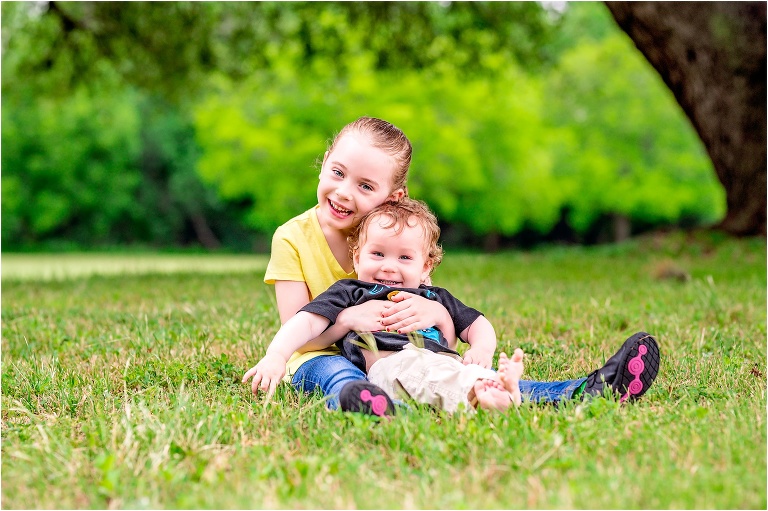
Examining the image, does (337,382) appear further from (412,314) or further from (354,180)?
(354,180)

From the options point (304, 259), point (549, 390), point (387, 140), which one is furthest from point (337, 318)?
point (549, 390)

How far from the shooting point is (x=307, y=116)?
1040 inches

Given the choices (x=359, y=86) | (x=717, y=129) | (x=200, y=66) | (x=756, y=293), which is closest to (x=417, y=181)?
(x=359, y=86)

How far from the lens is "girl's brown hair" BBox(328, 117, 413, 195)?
3420 mm

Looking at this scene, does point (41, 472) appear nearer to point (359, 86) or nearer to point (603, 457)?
point (603, 457)

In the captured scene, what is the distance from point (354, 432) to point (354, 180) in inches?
50.5

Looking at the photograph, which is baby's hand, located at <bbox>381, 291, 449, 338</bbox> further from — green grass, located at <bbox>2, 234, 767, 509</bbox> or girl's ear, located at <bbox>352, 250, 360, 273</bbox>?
green grass, located at <bbox>2, 234, 767, 509</bbox>

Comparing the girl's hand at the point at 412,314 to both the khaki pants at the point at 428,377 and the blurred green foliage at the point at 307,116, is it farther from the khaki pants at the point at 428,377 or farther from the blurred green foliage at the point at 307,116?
the blurred green foliage at the point at 307,116

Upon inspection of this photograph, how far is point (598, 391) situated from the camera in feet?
9.69

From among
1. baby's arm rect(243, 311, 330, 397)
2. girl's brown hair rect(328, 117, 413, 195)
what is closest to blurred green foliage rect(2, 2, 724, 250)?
girl's brown hair rect(328, 117, 413, 195)

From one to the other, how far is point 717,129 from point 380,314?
723 cm

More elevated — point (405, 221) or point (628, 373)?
point (405, 221)

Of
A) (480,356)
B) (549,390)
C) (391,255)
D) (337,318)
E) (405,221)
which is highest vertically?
(405,221)

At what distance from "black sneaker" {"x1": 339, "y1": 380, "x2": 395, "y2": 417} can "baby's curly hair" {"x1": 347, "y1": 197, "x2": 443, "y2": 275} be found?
81 cm
